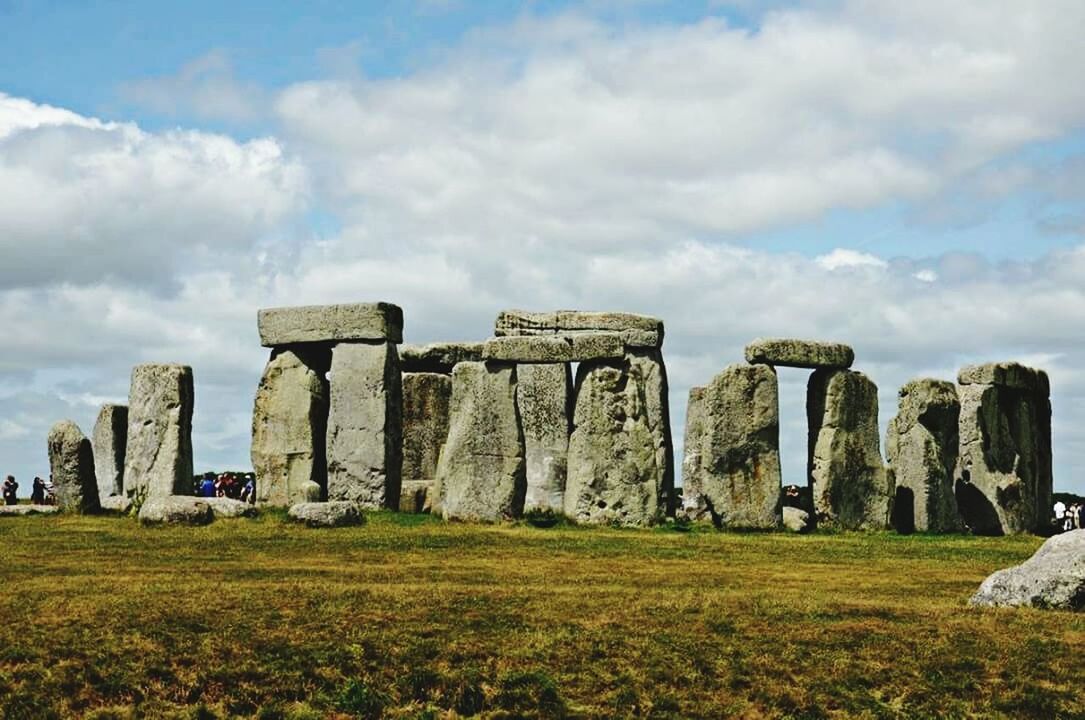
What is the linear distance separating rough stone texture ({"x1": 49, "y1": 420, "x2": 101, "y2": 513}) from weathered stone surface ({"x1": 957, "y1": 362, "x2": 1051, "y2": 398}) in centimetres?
1833

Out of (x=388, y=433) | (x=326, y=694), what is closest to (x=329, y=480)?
(x=388, y=433)

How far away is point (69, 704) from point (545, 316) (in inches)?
979

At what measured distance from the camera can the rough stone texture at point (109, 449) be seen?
1411 inches

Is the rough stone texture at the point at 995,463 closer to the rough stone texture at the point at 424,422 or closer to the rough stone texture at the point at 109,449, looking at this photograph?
the rough stone texture at the point at 424,422

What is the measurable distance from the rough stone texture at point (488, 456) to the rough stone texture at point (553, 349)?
37 cm

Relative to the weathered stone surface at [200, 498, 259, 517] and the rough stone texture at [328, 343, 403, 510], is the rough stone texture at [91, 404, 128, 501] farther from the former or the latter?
the weathered stone surface at [200, 498, 259, 517]

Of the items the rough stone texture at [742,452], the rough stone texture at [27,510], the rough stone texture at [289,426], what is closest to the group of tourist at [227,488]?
the rough stone texture at [289,426]

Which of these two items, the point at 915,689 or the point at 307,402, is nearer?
the point at 915,689

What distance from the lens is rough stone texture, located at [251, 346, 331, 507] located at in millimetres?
34156

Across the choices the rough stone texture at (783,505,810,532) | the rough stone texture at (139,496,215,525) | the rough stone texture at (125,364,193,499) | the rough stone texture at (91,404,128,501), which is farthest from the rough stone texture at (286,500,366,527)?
the rough stone texture at (91,404,128,501)

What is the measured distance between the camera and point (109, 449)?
36.1 m

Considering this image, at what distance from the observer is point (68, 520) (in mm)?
31094

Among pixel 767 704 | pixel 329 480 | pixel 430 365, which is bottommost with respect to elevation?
pixel 767 704

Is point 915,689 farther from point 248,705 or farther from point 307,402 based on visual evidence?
point 307,402
